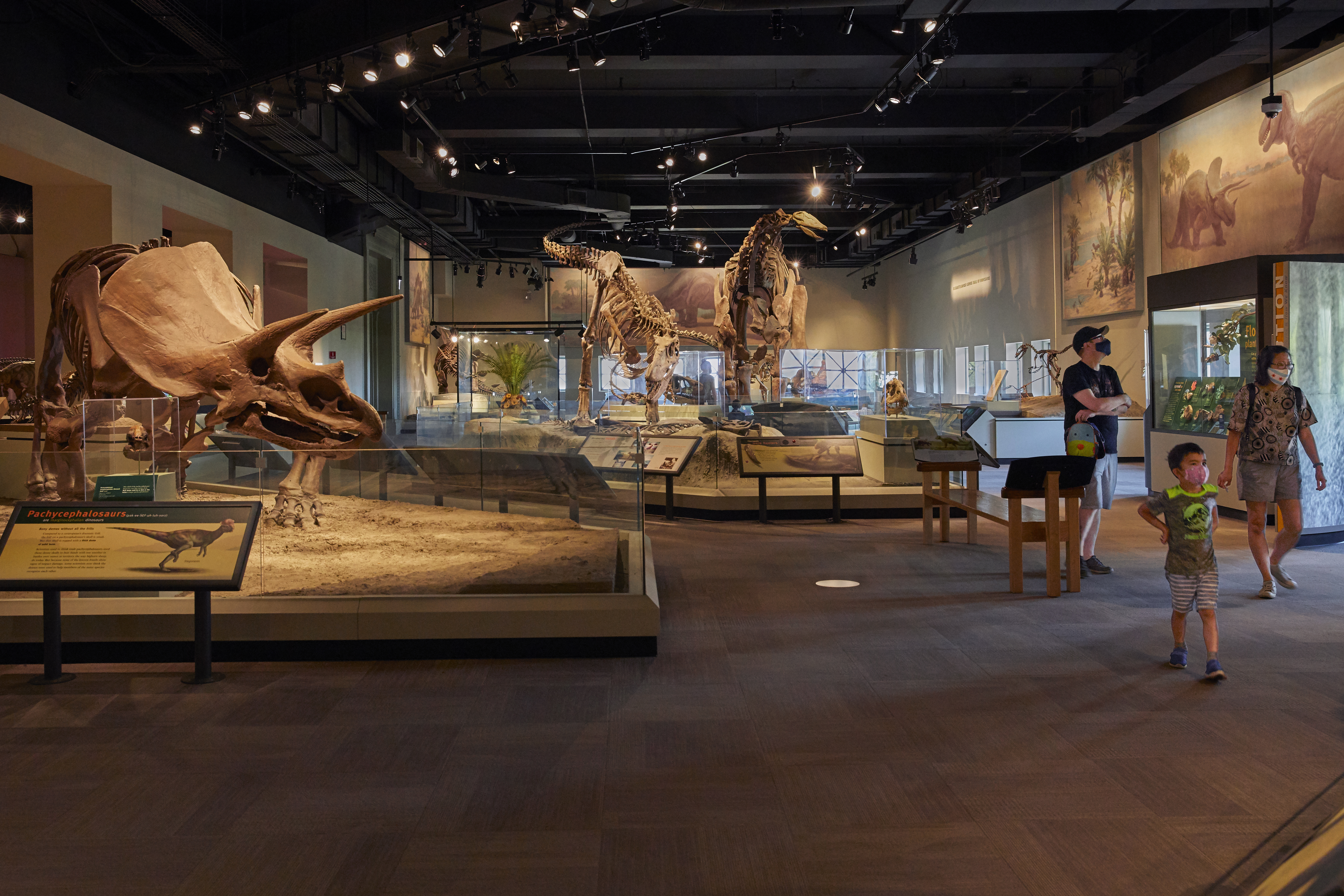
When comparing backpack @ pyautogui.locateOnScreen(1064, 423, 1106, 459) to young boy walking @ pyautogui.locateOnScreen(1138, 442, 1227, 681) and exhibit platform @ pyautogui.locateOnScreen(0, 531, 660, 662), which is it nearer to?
young boy walking @ pyautogui.locateOnScreen(1138, 442, 1227, 681)

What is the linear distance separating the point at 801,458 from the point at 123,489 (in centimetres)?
630

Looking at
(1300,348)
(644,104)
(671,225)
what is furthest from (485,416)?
(1300,348)

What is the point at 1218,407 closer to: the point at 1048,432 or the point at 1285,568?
the point at 1285,568

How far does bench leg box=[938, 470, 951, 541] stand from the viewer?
8.08 meters

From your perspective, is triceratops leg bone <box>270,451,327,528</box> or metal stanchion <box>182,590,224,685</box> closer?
metal stanchion <box>182,590,224,685</box>

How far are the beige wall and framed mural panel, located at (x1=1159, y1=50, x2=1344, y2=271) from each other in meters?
13.1

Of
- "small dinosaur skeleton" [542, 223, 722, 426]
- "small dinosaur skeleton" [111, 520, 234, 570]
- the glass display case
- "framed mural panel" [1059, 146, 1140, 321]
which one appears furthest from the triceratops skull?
"framed mural panel" [1059, 146, 1140, 321]

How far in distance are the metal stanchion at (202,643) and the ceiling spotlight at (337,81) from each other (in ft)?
25.0

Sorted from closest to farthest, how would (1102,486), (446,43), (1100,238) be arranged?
(1102,486), (446,43), (1100,238)

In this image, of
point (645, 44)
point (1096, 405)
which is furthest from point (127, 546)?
point (645, 44)

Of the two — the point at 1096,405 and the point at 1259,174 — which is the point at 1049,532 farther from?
the point at 1259,174

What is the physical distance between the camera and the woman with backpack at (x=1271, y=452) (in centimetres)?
623

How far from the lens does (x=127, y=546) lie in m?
4.38

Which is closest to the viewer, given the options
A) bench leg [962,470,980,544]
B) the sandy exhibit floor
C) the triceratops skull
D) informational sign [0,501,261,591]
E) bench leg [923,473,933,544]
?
informational sign [0,501,261,591]
